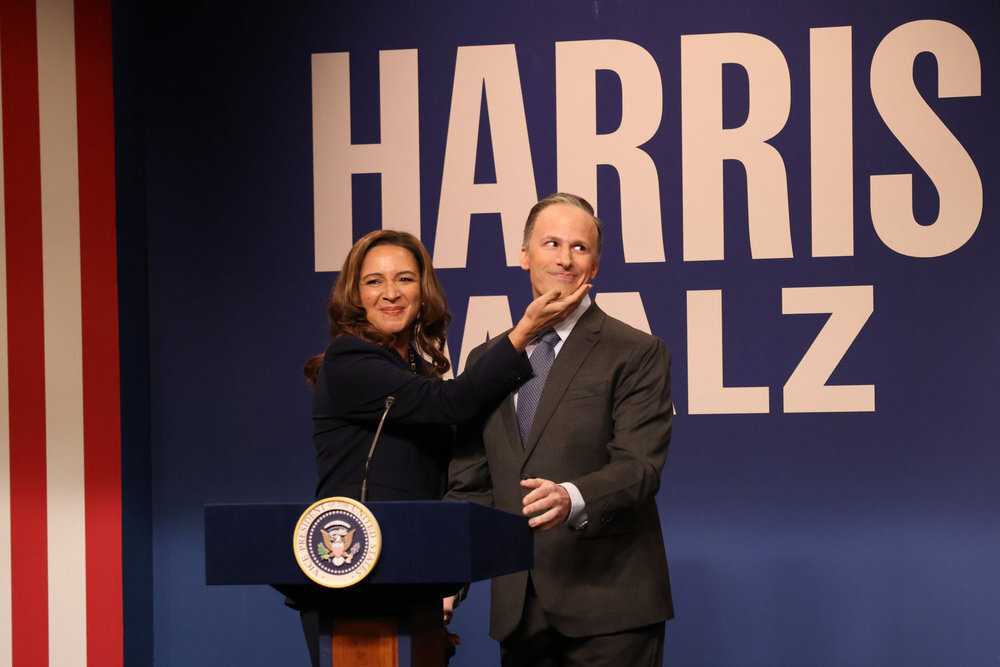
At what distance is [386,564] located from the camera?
1.72 metres

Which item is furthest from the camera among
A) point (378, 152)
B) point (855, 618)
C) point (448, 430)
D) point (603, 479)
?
point (378, 152)

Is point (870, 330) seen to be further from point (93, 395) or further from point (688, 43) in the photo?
point (93, 395)

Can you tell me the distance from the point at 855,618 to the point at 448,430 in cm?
210

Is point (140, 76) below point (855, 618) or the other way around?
the other way around

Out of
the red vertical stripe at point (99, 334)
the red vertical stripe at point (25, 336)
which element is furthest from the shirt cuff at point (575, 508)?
the red vertical stripe at point (25, 336)

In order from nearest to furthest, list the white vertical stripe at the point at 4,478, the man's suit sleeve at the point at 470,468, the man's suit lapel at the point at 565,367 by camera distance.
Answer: the man's suit lapel at the point at 565,367, the man's suit sleeve at the point at 470,468, the white vertical stripe at the point at 4,478

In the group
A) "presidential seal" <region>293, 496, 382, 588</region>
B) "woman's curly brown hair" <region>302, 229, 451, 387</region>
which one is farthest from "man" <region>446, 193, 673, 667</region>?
"presidential seal" <region>293, 496, 382, 588</region>

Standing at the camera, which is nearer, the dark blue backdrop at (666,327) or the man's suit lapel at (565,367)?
the man's suit lapel at (565,367)

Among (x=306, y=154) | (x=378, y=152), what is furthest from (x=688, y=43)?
(x=306, y=154)

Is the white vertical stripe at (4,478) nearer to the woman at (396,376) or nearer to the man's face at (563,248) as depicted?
the woman at (396,376)

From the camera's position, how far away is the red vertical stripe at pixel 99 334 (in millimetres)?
3990

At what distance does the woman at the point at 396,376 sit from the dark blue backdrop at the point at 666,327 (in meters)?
1.36

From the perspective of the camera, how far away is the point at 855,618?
3.77 metres

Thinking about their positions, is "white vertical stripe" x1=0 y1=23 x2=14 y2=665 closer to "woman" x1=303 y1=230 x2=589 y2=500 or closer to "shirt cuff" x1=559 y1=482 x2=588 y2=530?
"woman" x1=303 y1=230 x2=589 y2=500
